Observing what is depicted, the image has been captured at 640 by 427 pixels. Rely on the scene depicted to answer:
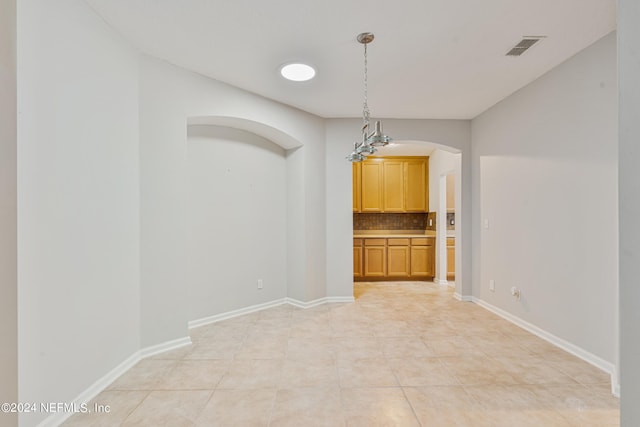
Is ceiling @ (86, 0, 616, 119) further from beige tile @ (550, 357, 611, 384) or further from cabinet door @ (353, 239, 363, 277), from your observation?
cabinet door @ (353, 239, 363, 277)

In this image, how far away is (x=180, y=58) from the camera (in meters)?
2.69

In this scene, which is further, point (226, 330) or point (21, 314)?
point (226, 330)

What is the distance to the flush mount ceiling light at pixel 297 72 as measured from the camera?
9.37 feet

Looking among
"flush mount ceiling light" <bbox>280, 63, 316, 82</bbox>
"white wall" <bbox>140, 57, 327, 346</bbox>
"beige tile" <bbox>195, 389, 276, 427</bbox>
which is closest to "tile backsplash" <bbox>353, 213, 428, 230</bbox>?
"white wall" <bbox>140, 57, 327, 346</bbox>

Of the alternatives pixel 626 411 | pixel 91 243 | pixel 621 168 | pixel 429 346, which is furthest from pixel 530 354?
pixel 91 243

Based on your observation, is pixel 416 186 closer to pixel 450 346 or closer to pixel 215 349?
pixel 450 346

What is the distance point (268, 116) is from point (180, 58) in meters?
1.16

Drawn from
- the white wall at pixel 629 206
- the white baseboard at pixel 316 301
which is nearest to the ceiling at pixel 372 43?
the white wall at pixel 629 206

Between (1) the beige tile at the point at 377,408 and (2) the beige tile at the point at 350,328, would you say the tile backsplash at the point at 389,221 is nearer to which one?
(2) the beige tile at the point at 350,328

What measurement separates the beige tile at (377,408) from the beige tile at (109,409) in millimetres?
1356

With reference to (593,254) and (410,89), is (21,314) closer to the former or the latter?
(410,89)

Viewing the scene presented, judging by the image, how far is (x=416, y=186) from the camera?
19.8 feet

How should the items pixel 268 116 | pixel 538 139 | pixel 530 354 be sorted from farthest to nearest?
pixel 268 116 < pixel 538 139 < pixel 530 354

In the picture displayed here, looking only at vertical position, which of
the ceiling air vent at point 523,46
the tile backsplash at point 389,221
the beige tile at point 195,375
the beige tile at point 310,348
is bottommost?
the beige tile at point 310,348
